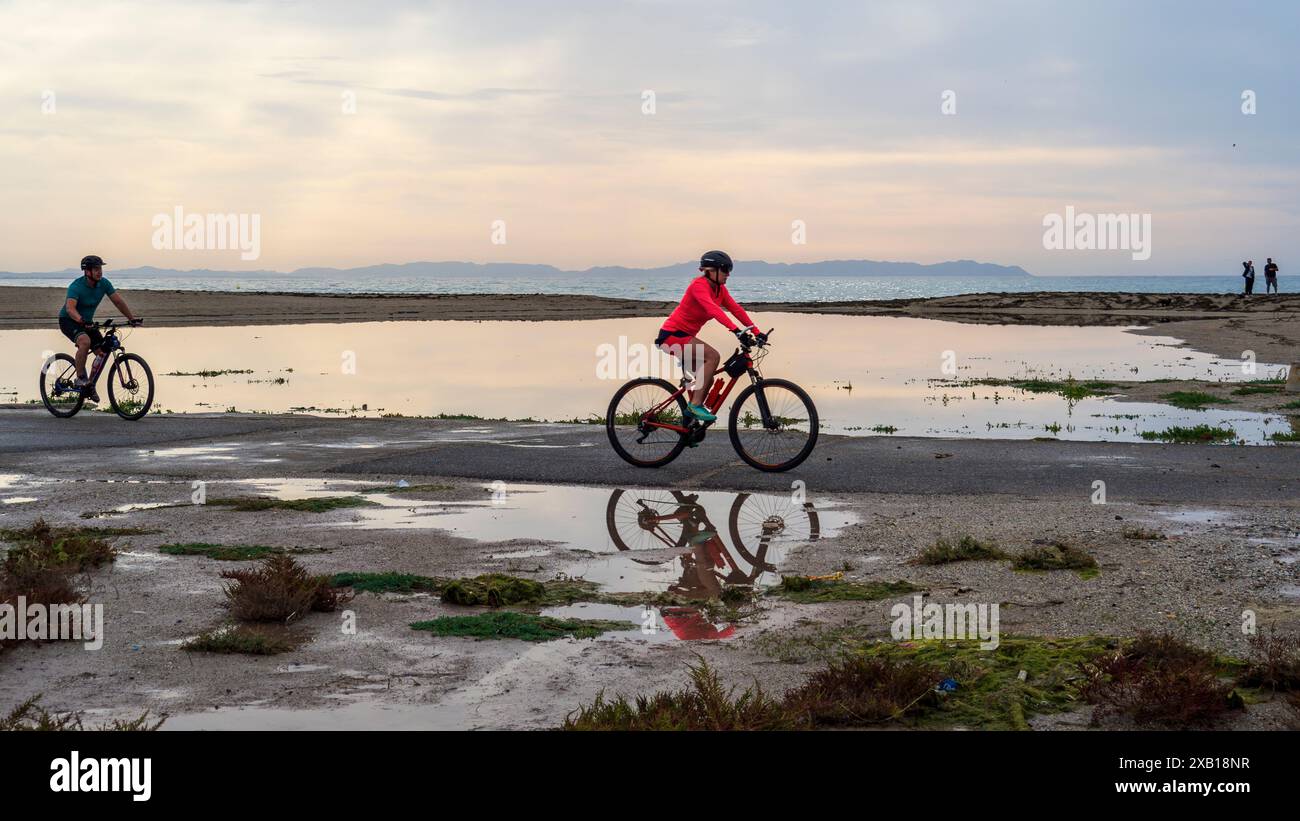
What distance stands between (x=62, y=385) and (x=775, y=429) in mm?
12188

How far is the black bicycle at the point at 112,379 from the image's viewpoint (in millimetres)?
18703

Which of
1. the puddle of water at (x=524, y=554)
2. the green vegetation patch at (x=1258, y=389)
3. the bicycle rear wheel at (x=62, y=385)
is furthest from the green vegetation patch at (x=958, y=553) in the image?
the green vegetation patch at (x=1258, y=389)

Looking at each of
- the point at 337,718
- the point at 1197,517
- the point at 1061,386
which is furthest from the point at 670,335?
the point at 1061,386

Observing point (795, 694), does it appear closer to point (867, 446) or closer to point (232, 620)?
point (232, 620)

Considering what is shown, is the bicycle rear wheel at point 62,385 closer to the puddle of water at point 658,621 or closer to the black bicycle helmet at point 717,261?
the black bicycle helmet at point 717,261

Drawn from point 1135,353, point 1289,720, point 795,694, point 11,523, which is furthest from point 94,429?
A: point 1135,353

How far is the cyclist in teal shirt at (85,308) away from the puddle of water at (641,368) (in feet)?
8.49

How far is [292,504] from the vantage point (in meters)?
11.2

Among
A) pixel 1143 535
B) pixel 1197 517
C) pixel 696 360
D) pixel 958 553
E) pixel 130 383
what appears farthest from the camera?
pixel 130 383

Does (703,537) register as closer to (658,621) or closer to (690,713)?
(658,621)

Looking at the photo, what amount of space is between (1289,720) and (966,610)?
2290mm

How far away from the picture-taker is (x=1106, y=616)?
7121 mm

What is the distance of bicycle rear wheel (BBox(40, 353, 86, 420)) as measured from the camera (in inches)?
744

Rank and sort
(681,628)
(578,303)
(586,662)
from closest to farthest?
(586,662)
(681,628)
(578,303)
